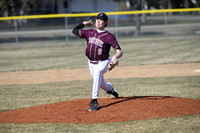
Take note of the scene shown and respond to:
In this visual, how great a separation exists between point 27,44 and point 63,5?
24984mm

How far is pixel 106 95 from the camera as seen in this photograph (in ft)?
27.2

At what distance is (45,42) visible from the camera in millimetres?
24656

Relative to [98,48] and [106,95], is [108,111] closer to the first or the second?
[98,48]

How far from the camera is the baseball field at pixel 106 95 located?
541 cm

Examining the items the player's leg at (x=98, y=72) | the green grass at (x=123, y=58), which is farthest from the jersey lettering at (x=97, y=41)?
the green grass at (x=123, y=58)

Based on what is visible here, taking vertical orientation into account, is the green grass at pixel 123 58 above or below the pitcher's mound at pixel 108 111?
below

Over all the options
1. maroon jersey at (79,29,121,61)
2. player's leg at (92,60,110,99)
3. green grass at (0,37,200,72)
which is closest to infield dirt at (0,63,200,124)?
player's leg at (92,60,110,99)

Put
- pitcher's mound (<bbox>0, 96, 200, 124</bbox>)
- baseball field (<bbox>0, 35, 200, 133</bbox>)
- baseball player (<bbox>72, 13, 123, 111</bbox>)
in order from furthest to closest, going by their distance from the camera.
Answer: baseball player (<bbox>72, 13, 123, 111</bbox>), pitcher's mound (<bbox>0, 96, 200, 124</bbox>), baseball field (<bbox>0, 35, 200, 133</bbox>)

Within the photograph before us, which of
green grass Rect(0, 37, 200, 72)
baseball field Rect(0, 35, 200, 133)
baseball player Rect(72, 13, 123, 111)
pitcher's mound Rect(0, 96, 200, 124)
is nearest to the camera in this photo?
baseball field Rect(0, 35, 200, 133)

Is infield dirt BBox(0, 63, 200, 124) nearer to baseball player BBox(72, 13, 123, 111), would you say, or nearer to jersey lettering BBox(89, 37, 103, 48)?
baseball player BBox(72, 13, 123, 111)

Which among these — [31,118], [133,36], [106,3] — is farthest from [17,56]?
[106,3]

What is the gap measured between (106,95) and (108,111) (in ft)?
7.05

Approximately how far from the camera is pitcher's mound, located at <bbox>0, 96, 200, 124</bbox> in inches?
226

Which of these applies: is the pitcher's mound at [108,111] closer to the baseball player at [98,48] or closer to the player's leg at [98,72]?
the baseball player at [98,48]
